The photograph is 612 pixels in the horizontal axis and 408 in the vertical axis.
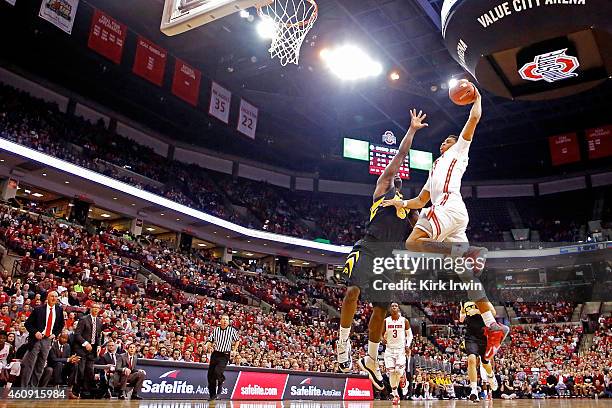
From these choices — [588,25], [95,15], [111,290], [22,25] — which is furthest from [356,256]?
[22,25]

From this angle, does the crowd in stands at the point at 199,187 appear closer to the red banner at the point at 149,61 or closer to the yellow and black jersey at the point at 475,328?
the red banner at the point at 149,61

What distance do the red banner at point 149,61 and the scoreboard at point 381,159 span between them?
1219 centimetres

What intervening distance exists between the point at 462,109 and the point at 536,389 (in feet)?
46.4

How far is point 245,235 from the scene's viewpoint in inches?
1192

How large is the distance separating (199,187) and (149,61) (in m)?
10.4

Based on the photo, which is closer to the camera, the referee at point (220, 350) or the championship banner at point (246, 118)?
the referee at point (220, 350)

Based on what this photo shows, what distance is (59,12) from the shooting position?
17766 mm

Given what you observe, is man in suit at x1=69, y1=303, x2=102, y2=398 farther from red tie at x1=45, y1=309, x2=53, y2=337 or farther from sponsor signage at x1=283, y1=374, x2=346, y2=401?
sponsor signage at x1=283, y1=374, x2=346, y2=401

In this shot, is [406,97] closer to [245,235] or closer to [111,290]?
[245,235]

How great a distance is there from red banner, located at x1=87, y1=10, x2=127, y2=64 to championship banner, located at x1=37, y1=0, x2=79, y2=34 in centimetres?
84

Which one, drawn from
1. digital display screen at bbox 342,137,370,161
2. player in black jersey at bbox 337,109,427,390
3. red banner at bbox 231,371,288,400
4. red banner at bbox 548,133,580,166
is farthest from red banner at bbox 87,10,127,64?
red banner at bbox 548,133,580,166

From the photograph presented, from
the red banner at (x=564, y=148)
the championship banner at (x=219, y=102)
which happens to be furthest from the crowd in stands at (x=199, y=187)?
the red banner at (x=564, y=148)

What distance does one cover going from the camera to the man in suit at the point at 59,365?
29.4 feet

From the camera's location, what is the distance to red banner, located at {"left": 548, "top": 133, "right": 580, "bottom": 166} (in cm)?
2767
